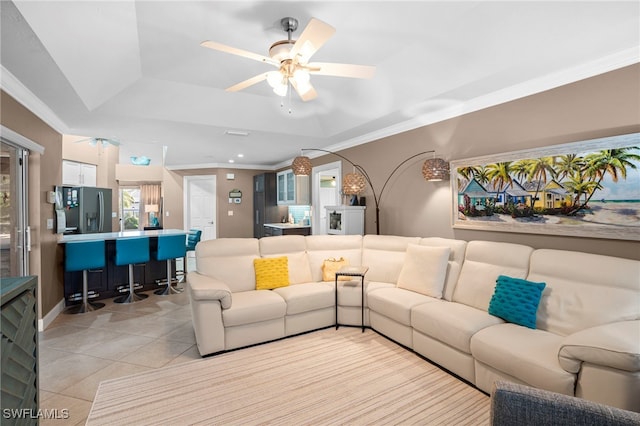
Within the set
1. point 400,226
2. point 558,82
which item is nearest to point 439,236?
point 400,226

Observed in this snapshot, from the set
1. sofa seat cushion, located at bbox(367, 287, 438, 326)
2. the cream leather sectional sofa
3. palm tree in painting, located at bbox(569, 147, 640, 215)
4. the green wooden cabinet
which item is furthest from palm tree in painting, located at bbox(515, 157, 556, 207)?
the green wooden cabinet

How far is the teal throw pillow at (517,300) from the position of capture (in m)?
2.43

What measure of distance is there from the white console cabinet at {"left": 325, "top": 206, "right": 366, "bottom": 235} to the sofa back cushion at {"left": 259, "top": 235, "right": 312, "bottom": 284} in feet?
2.77

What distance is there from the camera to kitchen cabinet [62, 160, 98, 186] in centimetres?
705

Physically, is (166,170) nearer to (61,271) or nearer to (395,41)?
(61,271)

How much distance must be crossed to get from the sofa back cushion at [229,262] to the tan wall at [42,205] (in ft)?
5.80

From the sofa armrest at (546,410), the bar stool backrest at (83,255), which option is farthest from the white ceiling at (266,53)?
the sofa armrest at (546,410)

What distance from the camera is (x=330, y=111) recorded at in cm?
437

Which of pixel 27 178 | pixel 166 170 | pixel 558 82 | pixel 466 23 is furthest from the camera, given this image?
pixel 166 170

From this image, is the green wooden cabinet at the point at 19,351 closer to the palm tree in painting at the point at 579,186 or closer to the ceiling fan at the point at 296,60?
the ceiling fan at the point at 296,60

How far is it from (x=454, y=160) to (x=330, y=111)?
5.90 ft

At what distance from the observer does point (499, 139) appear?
3.16 meters

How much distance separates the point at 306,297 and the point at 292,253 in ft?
2.53

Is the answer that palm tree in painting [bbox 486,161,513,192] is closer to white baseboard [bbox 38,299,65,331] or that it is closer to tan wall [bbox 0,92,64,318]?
tan wall [bbox 0,92,64,318]
